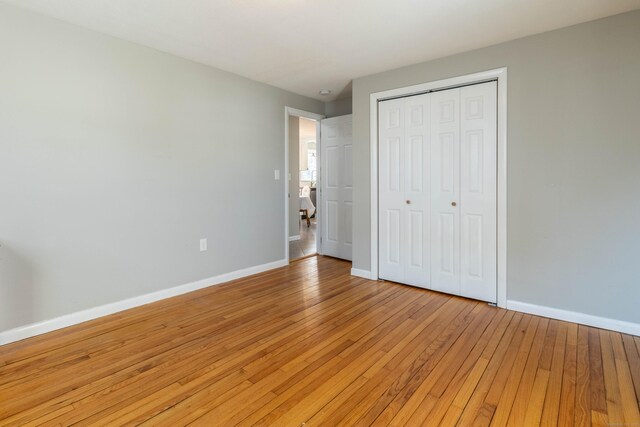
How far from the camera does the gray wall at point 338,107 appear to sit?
4770mm

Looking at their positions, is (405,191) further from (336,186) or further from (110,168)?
(110,168)

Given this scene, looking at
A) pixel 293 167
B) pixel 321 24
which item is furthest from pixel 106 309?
pixel 293 167

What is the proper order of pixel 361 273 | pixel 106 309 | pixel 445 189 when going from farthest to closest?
1. pixel 361 273
2. pixel 445 189
3. pixel 106 309

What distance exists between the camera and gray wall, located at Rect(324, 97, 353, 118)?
188 inches

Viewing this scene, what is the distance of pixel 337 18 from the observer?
2.45 m

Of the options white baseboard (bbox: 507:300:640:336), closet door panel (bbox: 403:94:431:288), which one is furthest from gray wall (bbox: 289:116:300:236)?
white baseboard (bbox: 507:300:640:336)

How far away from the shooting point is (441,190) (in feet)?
10.8

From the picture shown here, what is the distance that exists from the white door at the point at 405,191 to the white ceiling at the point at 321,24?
0.54m

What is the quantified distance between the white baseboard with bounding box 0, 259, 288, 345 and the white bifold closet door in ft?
5.96

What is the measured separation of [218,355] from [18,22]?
269cm

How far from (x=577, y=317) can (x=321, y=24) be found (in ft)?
10.0

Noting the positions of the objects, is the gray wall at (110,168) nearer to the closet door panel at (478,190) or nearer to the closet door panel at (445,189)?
the closet door panel at (445,189)

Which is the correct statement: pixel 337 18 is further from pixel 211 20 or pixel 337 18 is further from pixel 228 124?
pixel 228 124

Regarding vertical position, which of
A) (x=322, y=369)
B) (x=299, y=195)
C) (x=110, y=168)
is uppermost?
(x=110, y=168)
